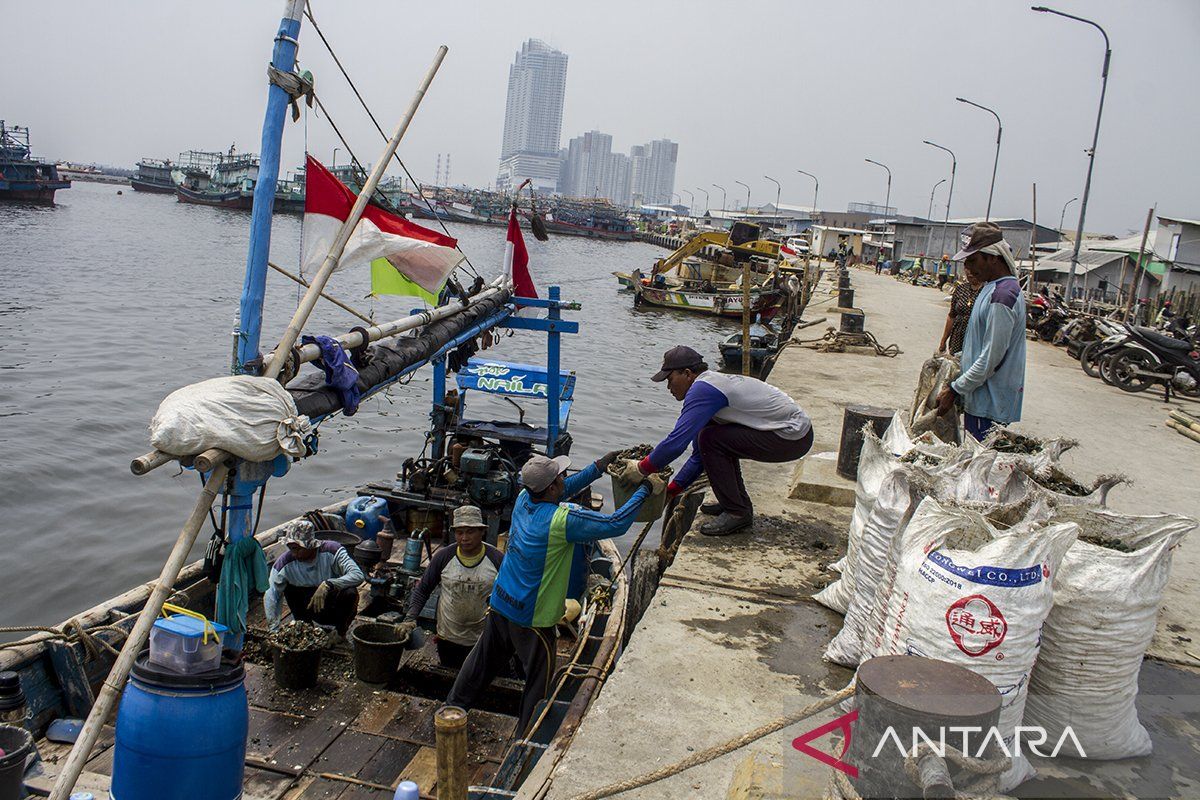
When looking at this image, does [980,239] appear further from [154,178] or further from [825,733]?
[154,178]

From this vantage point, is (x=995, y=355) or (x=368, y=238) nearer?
(x=995, y=355)

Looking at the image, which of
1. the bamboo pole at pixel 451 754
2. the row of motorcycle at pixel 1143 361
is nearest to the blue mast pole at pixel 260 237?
the bamboo pole at pixel 451 754

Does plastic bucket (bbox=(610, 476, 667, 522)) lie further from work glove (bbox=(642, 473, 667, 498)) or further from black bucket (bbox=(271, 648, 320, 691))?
black bucket (bbox=(271, 648, 320, 691))

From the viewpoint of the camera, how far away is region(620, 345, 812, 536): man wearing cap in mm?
5785

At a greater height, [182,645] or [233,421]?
Result: [233,421]

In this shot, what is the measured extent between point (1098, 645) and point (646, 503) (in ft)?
9.03

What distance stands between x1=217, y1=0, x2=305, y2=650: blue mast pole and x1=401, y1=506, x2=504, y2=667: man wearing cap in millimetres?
1435

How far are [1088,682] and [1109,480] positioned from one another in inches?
55.9

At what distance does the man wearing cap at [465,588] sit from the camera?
6.00 m

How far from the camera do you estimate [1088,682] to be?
11.5ft

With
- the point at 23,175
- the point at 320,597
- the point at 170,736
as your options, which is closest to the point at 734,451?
the point at 320,597

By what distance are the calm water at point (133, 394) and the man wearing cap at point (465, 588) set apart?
6552mm

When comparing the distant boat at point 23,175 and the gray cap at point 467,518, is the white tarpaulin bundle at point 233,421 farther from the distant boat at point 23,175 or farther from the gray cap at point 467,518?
the distant boat at point 23,175

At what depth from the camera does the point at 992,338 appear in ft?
18.9
